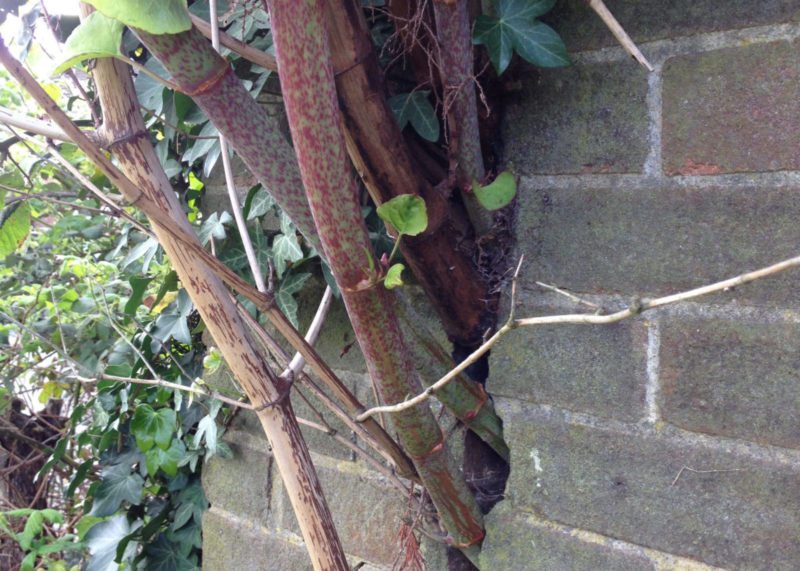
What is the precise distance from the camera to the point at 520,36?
2.69 ft

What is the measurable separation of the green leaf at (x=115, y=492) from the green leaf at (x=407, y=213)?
107 centimetres

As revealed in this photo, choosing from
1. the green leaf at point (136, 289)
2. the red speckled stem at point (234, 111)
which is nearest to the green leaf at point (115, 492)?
the green leaf at point (136, 289)

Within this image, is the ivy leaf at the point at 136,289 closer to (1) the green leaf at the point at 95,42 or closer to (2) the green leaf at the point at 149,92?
(2) the green leaf at the point at 149,92

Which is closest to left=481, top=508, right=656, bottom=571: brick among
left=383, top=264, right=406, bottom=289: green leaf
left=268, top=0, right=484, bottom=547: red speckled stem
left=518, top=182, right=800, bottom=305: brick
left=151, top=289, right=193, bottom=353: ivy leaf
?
left=268, top=0, right=484, bottom=547: red speckled stem

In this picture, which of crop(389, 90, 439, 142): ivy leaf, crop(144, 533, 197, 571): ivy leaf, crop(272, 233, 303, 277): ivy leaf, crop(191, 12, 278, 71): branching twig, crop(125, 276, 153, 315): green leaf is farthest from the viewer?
crop(144, 533, 197, 571): ivy leaf

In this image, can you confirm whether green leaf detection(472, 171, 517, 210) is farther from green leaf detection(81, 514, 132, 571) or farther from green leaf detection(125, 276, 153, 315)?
green leaf detection(81, 514, 132, 571)

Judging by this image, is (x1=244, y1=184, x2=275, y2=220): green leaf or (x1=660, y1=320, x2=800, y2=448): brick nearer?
(x1=660, y1=320, x2=800, y2=448): brick

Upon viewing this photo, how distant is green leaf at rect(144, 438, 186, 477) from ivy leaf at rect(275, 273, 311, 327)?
0.45 m

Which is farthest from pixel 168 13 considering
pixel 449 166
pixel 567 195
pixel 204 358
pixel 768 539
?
pixel 204 358

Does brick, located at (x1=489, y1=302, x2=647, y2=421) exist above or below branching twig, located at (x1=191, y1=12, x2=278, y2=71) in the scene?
below

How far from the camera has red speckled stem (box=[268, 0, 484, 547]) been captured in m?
0.57

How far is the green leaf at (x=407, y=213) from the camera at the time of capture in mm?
689

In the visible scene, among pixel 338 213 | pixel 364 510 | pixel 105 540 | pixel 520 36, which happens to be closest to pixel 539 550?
pixel 364 510

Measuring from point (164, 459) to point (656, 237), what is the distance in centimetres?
103
